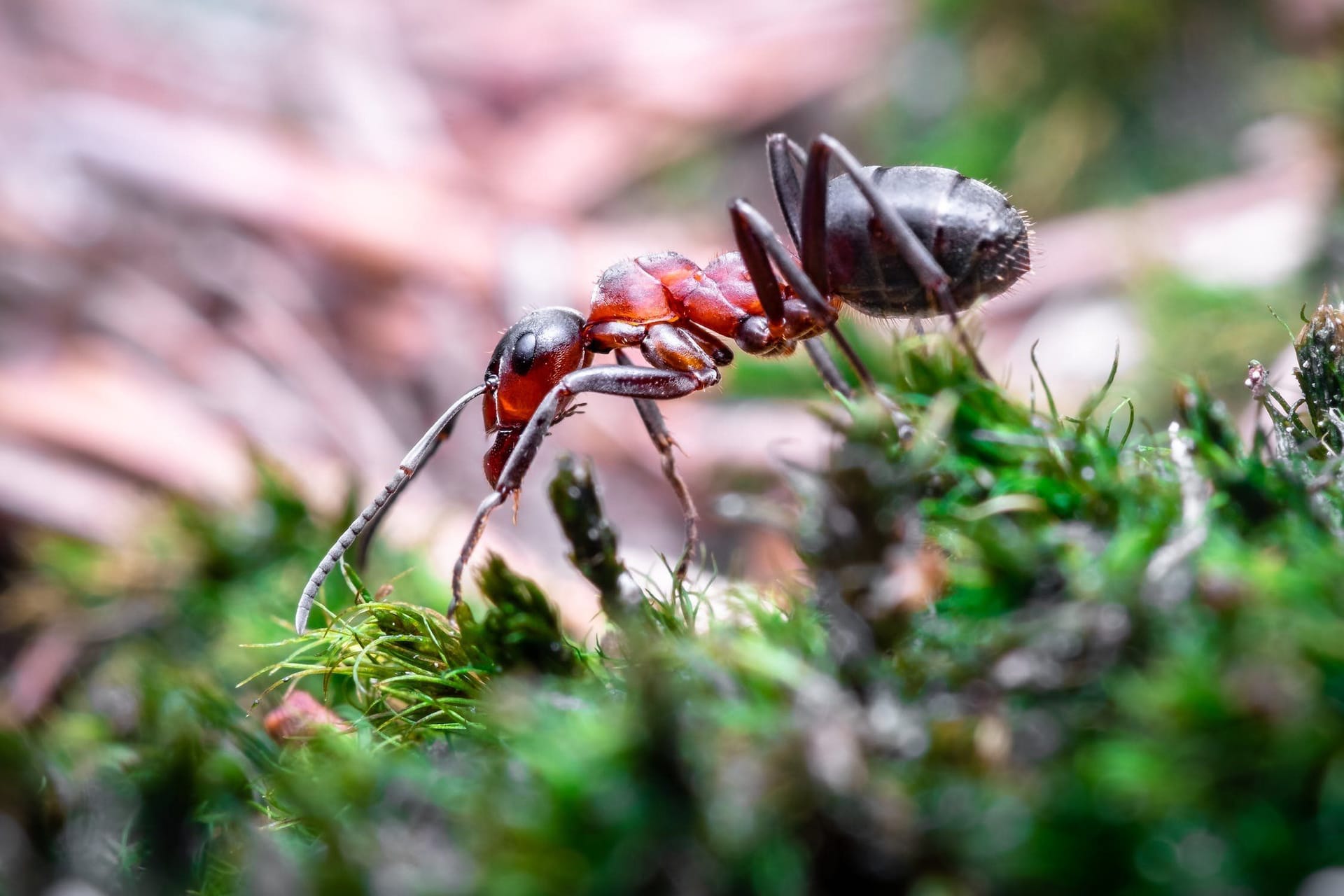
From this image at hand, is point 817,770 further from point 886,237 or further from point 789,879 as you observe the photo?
point 886,237

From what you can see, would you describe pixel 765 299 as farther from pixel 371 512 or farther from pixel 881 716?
pixel 881 716

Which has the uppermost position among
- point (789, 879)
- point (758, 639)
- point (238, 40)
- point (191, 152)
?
point (238, 40)

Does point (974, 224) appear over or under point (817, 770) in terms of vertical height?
over

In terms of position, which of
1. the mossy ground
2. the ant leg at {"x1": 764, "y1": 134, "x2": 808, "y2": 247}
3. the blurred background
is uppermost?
the blurred background

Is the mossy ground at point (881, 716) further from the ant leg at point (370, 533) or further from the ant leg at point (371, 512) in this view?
the ant leg at point (370, 533)

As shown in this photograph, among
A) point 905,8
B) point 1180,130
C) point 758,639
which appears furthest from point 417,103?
point 758,639

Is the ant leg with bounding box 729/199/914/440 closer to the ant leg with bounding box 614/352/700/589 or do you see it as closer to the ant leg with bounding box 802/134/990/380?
the ant leg with bounding box 802/134/990/380

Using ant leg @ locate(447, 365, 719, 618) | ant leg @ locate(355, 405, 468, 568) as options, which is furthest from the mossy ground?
ant leg @ locate(355, 405, 468, 568)
